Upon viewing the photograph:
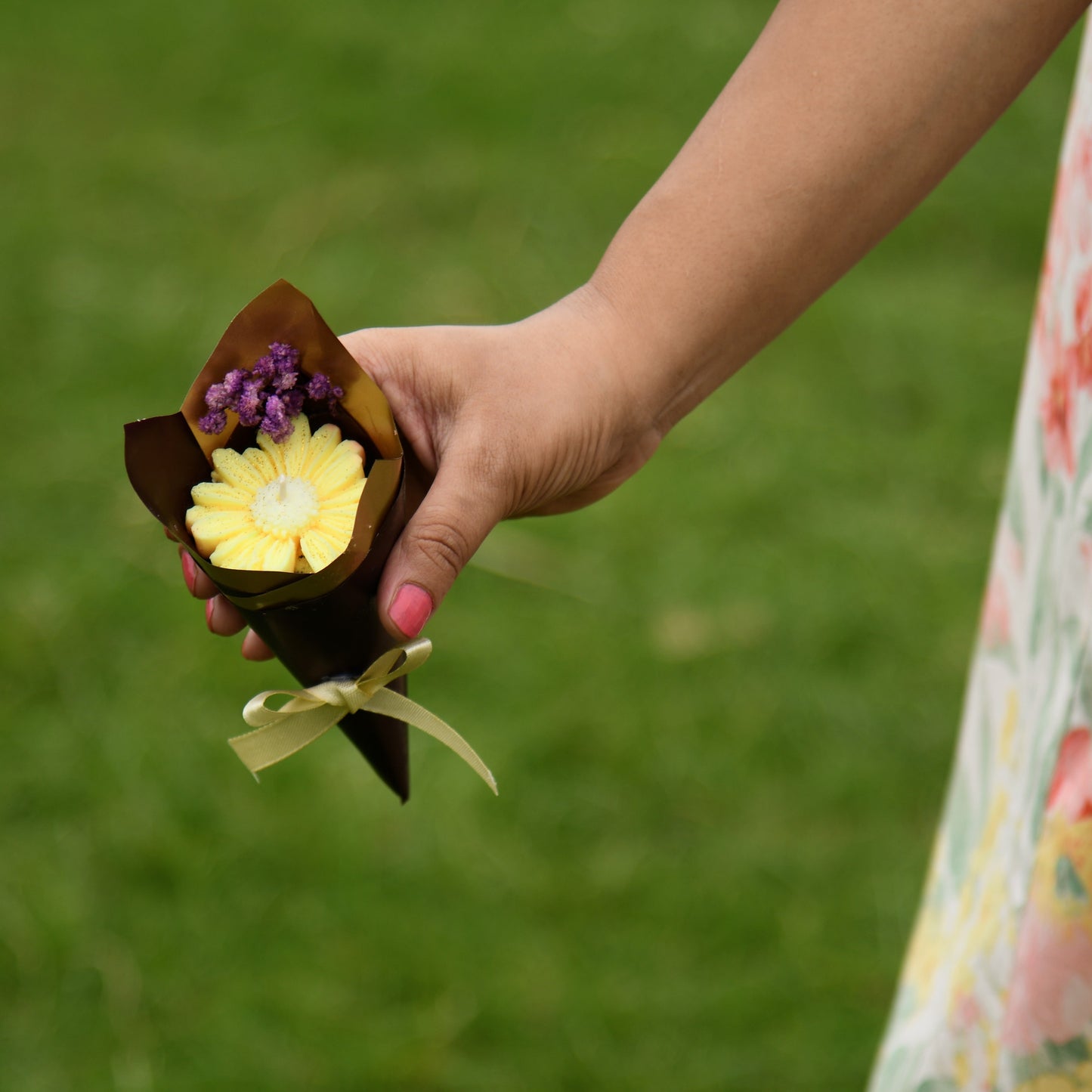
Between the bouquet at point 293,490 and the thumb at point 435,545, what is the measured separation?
2cm

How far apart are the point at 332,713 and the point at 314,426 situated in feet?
0.65

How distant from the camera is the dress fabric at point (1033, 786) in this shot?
849 mm

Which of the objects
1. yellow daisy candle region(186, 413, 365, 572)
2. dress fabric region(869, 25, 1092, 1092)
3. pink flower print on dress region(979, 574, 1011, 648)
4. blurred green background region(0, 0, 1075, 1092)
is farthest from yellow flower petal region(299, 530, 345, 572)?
blurred green background region(0, 0, 1075, 1092)

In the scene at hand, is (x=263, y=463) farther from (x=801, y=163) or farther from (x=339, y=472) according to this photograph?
(x=801, y=163)

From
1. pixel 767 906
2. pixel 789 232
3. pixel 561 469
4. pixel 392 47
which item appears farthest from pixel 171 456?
pixel 392 47

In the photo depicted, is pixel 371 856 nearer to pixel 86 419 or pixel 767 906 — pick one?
pixel 767 906

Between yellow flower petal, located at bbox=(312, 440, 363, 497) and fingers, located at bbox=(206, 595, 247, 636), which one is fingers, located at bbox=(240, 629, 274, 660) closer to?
fingers, located at bbox=(206, 595, 247, 636)

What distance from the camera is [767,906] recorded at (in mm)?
1900

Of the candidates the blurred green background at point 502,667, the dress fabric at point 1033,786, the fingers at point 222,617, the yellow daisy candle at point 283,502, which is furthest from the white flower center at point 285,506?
the blurred green background at point 502,667

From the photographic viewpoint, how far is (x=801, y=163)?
34.9 inches

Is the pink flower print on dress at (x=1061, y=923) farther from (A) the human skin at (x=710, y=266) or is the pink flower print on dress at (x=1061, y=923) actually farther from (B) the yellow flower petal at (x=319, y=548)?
(B) the yellow flower petal at (x=319, y=548)

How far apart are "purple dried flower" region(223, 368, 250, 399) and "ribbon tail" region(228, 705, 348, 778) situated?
0.22m

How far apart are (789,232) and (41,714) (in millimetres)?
1608

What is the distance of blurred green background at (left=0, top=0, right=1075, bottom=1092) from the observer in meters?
1.79
